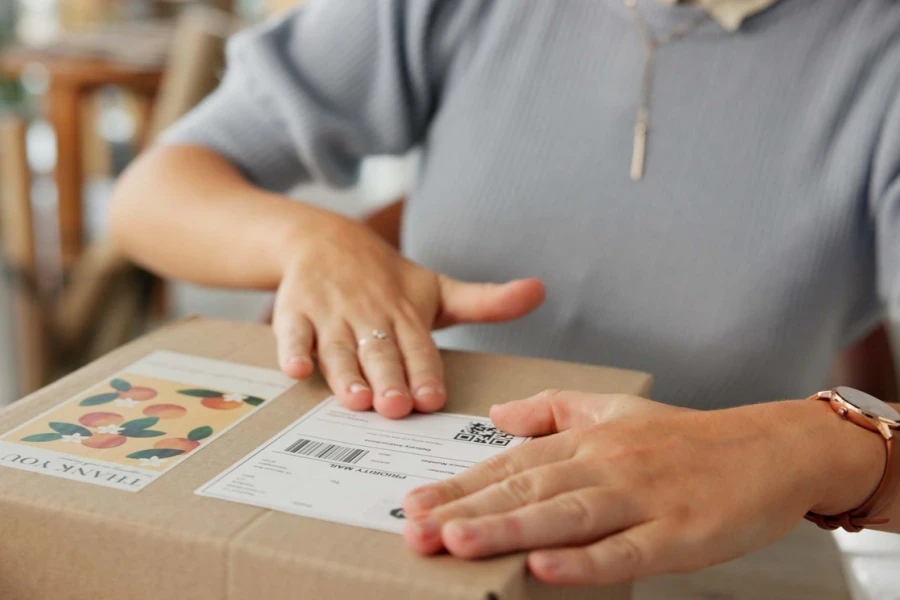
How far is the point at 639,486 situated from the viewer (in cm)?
44

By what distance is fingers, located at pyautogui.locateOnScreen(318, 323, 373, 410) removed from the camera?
54cm

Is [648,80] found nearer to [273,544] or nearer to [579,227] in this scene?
[579,227]

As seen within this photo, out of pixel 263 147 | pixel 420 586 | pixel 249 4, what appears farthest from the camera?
pixel 249 4

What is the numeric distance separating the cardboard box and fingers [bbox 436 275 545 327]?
8.0 inches

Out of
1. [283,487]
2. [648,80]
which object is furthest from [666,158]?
[283,487]

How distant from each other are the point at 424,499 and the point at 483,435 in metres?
0.10

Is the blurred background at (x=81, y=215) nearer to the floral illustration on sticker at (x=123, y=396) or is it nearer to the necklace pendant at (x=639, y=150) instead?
the necklace pendant at (x=639, y=150)

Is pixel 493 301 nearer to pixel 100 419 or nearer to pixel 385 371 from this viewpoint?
pixel 385 371

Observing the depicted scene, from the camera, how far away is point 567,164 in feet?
2.65

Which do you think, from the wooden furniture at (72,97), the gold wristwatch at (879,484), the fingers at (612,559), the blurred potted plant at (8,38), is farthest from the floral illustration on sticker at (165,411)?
the blurred potted plant at (8,38)

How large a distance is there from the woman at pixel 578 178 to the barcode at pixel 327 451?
14 cm

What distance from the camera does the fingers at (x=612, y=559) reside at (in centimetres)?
39

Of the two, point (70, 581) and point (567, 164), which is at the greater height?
point (567, 164)

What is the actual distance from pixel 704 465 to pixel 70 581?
0.29 meters
